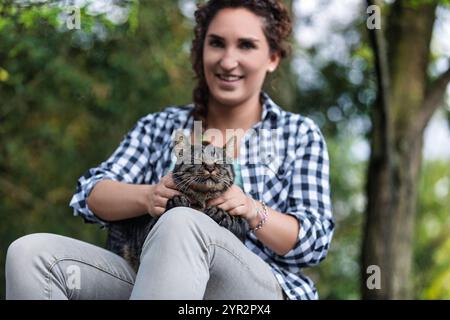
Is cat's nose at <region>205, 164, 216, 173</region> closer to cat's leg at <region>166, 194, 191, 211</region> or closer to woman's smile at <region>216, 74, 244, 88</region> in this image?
cat's leg at <region>166, 194, 191, 211</region>

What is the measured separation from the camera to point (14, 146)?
6.37 m

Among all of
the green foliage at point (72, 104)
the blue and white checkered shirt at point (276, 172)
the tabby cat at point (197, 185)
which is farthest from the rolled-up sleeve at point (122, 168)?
the green foliage at point (72, 104)

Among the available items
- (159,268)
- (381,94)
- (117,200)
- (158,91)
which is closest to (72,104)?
(158,91)

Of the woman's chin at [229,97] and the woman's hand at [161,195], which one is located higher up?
the woman's chin at [229,97]

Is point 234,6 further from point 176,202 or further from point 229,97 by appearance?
point 176,202

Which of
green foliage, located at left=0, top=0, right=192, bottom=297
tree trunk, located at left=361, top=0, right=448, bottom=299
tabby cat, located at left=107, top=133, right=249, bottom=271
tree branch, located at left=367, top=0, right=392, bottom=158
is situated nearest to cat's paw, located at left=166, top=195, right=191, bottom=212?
tabby cat, located at left=107, top=133, right=249, bottom=271

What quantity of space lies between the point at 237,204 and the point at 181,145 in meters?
0.43

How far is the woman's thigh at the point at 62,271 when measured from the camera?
2.48 meters

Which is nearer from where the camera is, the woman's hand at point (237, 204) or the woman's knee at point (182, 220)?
the woman's knee at point (182, 220)

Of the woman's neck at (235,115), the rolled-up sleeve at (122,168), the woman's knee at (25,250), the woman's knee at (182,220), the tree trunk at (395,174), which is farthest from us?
the tree trunk at (395,174)

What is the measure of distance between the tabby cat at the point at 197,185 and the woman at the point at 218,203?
0.05m

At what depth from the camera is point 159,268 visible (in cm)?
229

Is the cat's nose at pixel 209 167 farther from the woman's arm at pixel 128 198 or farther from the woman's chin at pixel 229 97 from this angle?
the woman's chin at pixel 229 97

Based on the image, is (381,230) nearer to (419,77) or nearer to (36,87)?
(419,77)
